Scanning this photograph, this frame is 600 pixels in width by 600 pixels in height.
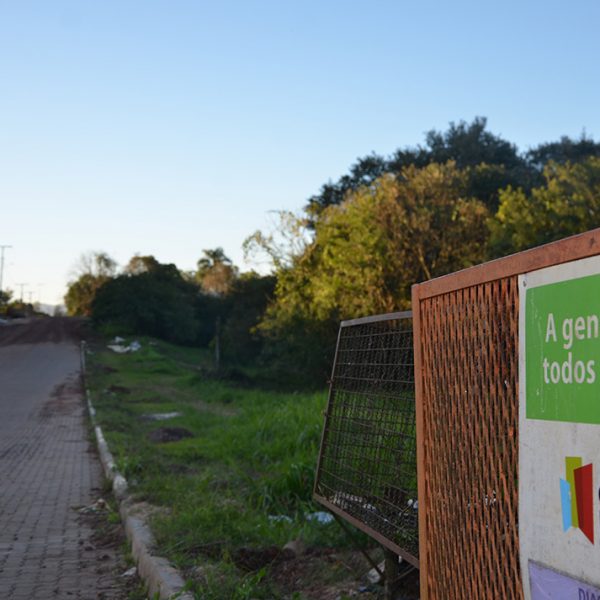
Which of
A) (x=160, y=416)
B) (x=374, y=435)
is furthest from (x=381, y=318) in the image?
(x=160, y=416)

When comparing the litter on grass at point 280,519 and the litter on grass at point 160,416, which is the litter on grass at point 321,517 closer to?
the litter on grass at point 280,519

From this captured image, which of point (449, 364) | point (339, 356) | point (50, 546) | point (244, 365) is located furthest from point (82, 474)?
point (244, 365)

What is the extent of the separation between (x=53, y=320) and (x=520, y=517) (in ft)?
230

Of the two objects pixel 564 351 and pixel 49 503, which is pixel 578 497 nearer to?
pixel 564 351

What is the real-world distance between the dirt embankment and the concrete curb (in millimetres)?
42294

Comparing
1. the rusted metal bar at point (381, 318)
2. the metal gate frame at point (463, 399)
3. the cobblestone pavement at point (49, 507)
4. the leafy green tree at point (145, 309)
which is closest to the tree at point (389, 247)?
the cobblestone pavement at point (49, 507)

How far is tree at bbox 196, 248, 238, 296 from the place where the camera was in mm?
85175

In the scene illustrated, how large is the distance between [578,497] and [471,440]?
2.67 ft

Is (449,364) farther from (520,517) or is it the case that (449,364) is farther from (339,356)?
(339,356)

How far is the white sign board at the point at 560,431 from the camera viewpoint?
215 centimetres

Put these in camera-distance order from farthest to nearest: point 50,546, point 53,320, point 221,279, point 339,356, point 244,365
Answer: point 221,279, point 53,320, point 244,365, point 50,546, point 339,356

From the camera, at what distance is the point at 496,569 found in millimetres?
2793

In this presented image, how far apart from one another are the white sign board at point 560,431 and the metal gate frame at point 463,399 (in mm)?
75

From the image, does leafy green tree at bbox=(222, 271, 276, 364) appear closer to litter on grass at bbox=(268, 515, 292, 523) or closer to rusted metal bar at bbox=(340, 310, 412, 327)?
litter on grass at bbox=(268, 515, 292, 523)
